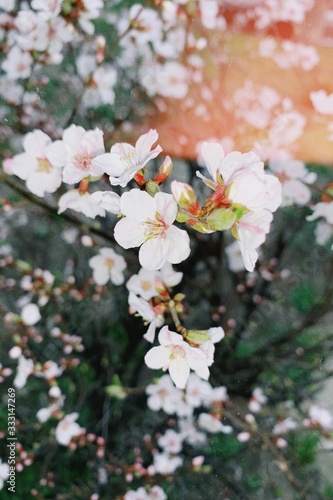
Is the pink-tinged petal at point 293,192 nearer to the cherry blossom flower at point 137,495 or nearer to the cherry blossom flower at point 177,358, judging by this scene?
the cherry blossom flower at point 177,358

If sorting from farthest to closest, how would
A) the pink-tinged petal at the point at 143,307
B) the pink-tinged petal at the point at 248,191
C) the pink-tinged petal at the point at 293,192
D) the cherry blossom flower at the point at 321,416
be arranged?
the cherry blossom flower at the point at 321,416
the pink-tinged petal at the point at 293,192
the pink-tinged petal at the point at 143,307
the pink-tinged petal at the point at 248,191

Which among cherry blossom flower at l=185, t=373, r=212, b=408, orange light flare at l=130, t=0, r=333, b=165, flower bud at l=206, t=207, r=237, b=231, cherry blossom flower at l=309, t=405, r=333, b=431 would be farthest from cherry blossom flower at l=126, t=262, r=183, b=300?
cherry blossom flower at l=309, t=405, r=333, b=431

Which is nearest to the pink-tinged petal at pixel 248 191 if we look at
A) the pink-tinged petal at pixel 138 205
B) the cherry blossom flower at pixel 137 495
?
the pink-tinged petal at pixel 138 205

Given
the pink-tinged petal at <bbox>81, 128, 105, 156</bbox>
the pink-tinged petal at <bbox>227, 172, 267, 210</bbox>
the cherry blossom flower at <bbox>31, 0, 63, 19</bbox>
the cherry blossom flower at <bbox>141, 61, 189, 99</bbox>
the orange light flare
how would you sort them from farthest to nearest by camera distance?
the cherry blossom flower at <bbox>141, 61, 189, 99</bbox>, the orange light flare, the cherry blossom flower at <bbox>31, 0, 63, 19</bbox>, the pink-tinged petal at <bbox>81, 128, 105, 156</bbox>, the pink-tinged petal at <bbox>227, 172, 267, 210</bbox>

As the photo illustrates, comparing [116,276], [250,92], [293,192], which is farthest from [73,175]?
[250,92]

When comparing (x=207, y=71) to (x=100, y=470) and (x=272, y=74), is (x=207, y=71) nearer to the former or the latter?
(x=272, y=74)

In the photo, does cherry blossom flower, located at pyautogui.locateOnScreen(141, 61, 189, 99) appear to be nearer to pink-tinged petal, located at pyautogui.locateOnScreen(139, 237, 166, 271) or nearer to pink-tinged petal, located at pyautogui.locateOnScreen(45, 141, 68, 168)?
pink-tinged petal, located at pyautogui.locateOnScreen(45, 141, 68, 168)

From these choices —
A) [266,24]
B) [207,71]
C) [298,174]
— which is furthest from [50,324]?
[266,24]
